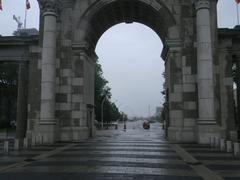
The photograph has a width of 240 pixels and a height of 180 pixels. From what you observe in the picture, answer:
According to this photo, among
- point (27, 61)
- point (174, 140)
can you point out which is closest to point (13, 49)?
point (27, 61)

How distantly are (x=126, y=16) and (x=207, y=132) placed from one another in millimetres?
12502

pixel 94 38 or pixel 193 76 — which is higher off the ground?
pixel 94 38

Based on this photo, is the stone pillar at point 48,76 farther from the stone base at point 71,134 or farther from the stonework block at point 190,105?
the stonework block at point 190,105

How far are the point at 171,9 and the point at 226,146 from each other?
11.9 m

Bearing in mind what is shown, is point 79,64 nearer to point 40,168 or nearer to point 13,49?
point 13,49

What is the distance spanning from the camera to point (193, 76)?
2539 centimetres

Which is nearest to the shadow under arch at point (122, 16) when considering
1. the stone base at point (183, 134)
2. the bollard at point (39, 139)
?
the stone base at point (183, 134)

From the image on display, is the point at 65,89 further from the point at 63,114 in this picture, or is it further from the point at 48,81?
the point at 48,81

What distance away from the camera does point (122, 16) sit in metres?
30.1

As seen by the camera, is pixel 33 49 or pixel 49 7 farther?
pixel 33 49

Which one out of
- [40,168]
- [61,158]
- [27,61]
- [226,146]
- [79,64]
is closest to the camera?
[40,168]

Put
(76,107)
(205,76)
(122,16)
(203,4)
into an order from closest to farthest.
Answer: (205,76), (203,4), (76,107), (122,16)

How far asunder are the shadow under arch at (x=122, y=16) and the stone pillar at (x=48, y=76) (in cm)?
246

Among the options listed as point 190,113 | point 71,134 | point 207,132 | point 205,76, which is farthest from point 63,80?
point 207,132
